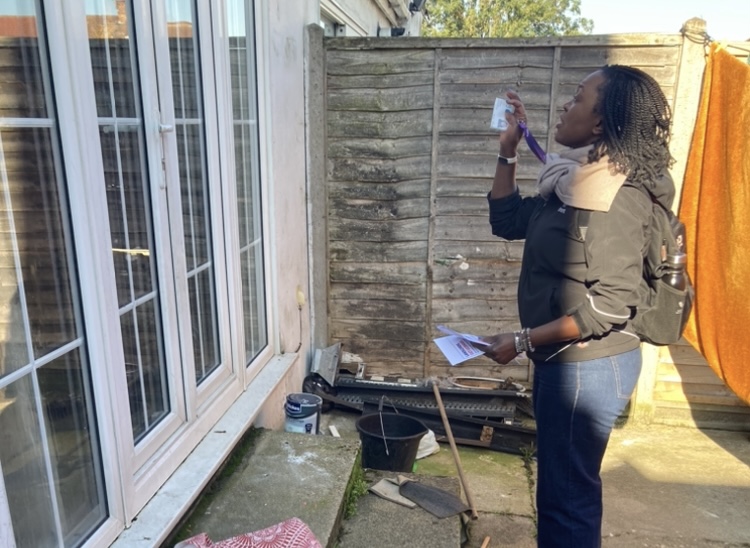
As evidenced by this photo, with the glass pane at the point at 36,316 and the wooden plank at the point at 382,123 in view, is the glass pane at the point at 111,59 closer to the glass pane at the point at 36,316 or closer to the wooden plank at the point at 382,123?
the glass pane at the point at 36,316

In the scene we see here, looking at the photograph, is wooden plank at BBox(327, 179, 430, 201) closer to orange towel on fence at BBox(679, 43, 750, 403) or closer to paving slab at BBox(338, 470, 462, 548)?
orange towel on fence at BBox(679, 43, 750, 403)

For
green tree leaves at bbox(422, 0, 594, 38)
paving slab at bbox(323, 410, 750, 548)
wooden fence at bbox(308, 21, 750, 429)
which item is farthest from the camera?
green tree leaves at bbox(422, 0, 594, 38)

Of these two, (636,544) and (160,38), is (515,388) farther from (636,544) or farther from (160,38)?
(160,38)

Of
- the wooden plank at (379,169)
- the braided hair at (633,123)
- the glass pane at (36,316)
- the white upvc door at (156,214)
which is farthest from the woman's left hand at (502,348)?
the wooden plank at (379,169)

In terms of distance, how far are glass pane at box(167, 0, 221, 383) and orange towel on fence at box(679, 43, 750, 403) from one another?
2.88m

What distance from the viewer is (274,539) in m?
1.93

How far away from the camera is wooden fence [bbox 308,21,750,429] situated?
352cm

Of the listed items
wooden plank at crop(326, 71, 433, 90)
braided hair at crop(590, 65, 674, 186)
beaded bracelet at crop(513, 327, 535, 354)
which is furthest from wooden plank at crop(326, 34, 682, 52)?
beaded bracelet at crop(513, 327, 535, 354)

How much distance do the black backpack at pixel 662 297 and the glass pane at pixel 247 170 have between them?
1.83 meters

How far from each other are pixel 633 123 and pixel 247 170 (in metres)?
1.85

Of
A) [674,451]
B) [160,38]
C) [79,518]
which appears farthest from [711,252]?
[79,518]

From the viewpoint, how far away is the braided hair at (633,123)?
1774mm

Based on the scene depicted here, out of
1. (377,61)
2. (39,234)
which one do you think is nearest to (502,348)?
(39,234)

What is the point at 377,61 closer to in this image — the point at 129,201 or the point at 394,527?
the point at 129,201
